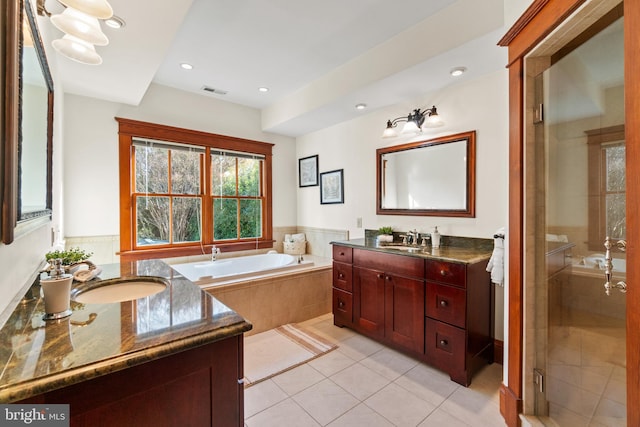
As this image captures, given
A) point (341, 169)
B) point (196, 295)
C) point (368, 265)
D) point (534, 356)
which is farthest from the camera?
point (341, 169)

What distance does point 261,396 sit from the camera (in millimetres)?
1891

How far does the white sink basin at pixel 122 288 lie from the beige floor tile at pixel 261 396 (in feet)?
3.18

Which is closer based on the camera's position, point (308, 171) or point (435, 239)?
point (435, 239)

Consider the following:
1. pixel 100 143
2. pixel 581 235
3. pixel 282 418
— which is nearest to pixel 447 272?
pixel 581 235

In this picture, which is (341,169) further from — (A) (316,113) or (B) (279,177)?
(B) (279,177)

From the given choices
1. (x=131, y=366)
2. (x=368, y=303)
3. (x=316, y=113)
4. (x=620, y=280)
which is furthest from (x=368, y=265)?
(x=131, y=366)

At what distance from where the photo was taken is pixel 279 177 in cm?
434

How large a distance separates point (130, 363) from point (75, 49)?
1.45m

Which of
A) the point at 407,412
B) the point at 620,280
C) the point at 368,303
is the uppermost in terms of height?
the point at 620,280

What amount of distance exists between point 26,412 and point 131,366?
0.19m

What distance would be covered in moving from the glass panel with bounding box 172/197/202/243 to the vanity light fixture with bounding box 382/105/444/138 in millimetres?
2475

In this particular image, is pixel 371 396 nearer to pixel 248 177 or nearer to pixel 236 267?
pixel 236 267

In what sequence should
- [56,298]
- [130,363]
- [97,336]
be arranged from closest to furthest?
[130,363] → [97,336] → [56,298]

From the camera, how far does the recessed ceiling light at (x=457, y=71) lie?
226 cm
